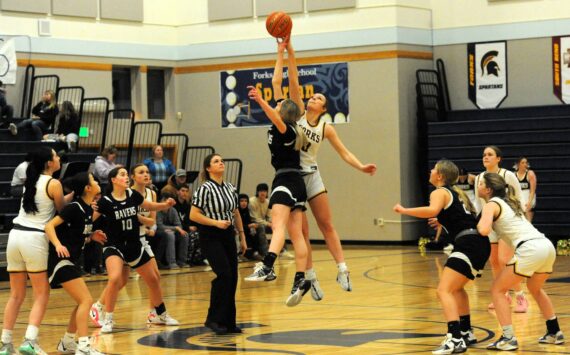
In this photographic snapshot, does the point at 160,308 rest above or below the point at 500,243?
below

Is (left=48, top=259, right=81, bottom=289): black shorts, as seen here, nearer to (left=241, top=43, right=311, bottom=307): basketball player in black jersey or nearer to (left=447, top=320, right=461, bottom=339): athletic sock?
(left=241, top=43, right=311, bottom=307): basketball player in black jersey

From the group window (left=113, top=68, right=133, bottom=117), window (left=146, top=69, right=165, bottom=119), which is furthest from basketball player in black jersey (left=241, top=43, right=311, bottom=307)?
window (left=146, top=69, right=165, bottom=119)

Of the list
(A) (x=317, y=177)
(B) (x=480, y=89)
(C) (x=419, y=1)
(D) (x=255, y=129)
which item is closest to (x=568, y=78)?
(B) (x=480, y=89)

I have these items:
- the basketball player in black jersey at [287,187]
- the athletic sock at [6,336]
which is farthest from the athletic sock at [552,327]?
the athletic sock at [6,336]

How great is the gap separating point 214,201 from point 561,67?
41.4ft

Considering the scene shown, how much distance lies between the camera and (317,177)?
1058 centimetres

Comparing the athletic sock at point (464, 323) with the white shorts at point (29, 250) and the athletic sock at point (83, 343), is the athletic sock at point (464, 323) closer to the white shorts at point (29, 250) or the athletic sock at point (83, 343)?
the athletic sock at point (83, 343)

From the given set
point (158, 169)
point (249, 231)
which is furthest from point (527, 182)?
point (158, 169)

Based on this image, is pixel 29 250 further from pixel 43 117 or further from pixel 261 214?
pixel 43 117

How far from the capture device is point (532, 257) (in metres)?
9.40

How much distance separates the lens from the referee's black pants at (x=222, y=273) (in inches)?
424

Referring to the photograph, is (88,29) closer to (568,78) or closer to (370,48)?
(370,48)

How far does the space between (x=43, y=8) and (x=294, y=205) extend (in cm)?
1300

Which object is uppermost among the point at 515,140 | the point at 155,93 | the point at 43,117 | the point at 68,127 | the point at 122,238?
the point at 155,93
